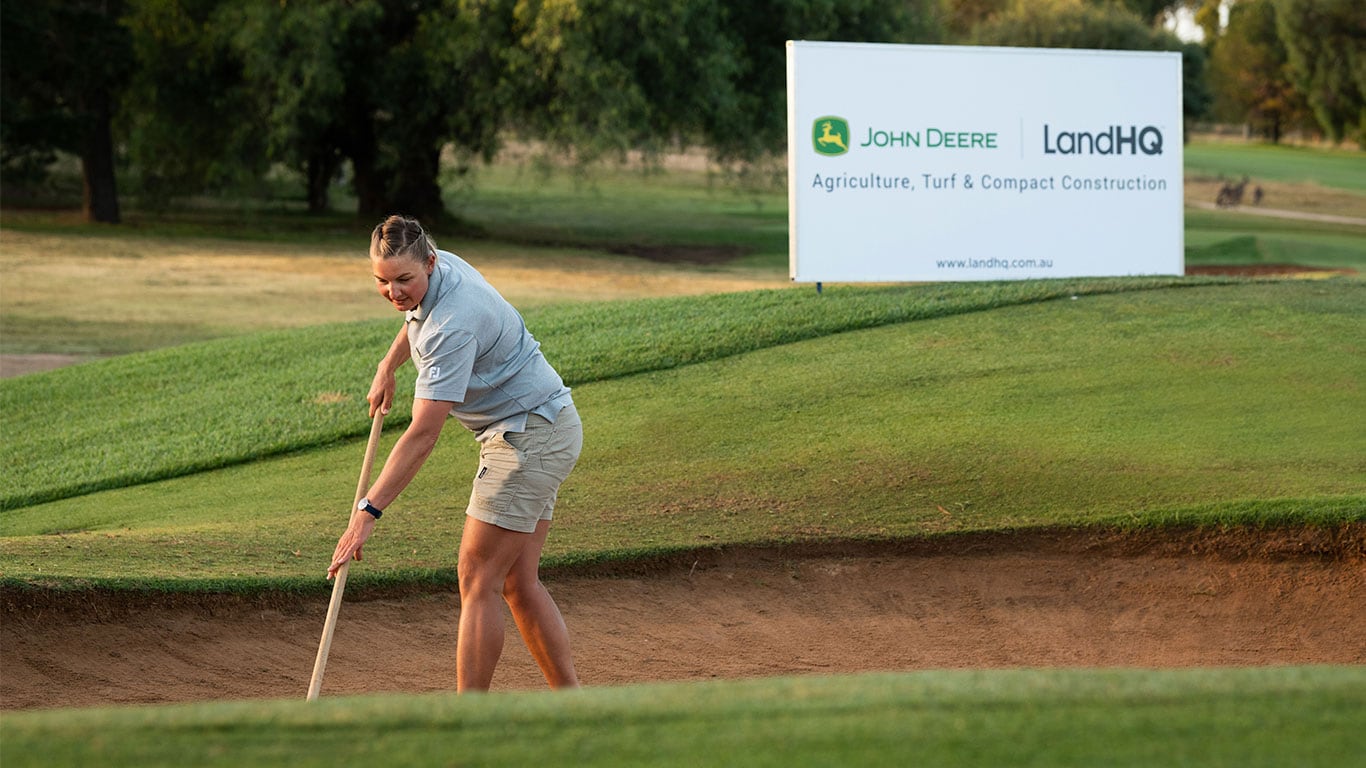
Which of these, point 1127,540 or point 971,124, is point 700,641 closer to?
point 1127,540

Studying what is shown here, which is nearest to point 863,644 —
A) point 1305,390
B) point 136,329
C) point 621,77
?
point 1305,390

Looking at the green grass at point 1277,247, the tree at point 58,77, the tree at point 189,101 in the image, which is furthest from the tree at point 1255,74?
the tree at point 58,77

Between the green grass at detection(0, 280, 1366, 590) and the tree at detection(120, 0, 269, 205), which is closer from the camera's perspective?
the green grass at detection(0, 280, 1366, 590)

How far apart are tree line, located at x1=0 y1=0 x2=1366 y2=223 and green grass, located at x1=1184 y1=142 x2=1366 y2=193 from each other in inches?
897

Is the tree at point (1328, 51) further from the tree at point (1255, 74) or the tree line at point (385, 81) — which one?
the tree line at point (385, 81)

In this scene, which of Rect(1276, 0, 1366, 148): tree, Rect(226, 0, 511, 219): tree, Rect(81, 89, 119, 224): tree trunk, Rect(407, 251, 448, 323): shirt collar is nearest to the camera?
Rect(407, 251, 448, 323): shirt collar

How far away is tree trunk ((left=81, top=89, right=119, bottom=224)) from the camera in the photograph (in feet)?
103

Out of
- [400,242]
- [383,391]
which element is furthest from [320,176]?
[400,242]

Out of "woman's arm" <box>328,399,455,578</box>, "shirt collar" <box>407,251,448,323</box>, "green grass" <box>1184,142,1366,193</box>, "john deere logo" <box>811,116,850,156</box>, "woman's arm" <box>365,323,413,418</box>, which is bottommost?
"woman's arm" <box>328,399,455,578</box>

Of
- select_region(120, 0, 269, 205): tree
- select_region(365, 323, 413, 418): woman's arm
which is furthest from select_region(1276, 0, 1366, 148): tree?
Answer: select_region(365, 323, 413, 418): woman's arm

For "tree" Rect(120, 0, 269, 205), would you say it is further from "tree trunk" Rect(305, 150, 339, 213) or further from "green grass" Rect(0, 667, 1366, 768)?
"green grass" Rect(0, 667, 1366, 768)

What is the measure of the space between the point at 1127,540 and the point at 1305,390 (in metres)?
3.12

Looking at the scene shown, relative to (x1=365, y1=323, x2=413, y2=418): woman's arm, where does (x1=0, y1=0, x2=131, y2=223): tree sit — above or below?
above

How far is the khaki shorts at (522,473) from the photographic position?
479 cm
